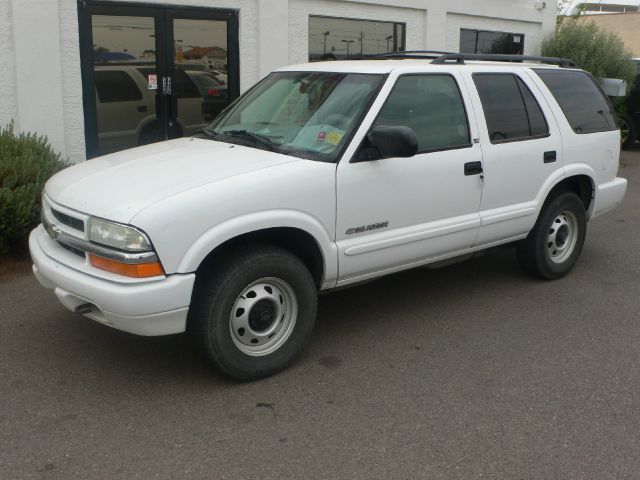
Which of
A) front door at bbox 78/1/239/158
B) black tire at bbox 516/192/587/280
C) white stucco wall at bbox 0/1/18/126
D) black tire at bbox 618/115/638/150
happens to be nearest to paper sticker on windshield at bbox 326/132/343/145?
black tire at bbox 516/192/587/280

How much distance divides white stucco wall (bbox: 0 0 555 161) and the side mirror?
5.23 m

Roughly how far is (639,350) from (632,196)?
653cm

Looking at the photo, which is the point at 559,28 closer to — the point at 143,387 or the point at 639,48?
the point at 143,387

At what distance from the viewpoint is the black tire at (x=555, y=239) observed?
6055 millimetres

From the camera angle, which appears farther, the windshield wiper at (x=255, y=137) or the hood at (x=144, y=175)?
the windshield wiper at (x=255, y=137)

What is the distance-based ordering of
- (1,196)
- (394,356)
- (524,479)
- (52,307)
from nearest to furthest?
(524,479), (394,356), (52,307), (1,196)

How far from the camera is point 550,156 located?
588 cm

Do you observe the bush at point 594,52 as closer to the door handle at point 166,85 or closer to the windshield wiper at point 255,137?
the door handle at point 166,85

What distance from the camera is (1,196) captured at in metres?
6.21

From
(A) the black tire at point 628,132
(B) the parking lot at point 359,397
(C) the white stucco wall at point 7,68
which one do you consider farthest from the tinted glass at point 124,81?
(A) the black tire at point 628,132

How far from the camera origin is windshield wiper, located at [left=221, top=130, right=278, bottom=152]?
467cm

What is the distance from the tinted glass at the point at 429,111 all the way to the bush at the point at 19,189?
3.40m

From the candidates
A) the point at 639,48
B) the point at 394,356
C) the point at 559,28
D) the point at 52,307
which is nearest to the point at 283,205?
the point at 394,356

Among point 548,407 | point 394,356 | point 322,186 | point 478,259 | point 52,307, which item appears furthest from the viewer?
point 478,259
